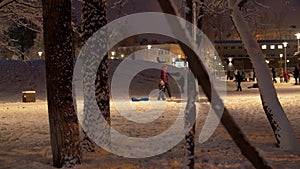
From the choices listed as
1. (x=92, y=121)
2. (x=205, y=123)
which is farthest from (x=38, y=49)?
(x=92, y=121)

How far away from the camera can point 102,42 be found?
8.91 metres

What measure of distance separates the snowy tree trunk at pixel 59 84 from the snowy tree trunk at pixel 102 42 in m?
1.20

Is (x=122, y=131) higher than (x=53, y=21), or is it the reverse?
(x=53, y=21)

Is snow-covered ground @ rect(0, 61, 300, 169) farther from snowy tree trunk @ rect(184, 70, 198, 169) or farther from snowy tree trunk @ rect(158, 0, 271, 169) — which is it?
snowy tree trunk @ rect(158, 0, 271, 169)

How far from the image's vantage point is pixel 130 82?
3791 centimetres

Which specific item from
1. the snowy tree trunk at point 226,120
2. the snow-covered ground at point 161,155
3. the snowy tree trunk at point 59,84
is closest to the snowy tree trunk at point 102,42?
the snow-covered ground at point 161,155

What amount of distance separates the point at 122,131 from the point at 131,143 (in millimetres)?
1971

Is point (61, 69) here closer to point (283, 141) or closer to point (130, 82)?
point (283, 141)

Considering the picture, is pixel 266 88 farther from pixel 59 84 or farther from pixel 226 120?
pixel 226 120

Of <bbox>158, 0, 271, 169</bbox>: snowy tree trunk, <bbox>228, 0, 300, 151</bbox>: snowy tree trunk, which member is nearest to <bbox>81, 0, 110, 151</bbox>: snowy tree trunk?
<bbox>228, 0, 300, 151</bbox>: snowy tree trunk

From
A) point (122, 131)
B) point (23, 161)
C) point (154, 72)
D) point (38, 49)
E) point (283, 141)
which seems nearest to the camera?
point (23, 161)

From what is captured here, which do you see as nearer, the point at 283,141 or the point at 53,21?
the point at 53,21

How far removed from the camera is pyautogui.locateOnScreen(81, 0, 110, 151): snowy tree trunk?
8891mm

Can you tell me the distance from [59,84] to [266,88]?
165 inches
